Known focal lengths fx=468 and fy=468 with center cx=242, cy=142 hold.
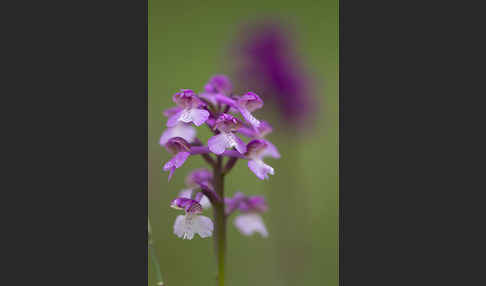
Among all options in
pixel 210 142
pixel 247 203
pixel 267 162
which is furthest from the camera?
pixel 267 162

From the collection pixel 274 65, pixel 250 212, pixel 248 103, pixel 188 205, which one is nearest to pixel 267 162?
pixel 274 65

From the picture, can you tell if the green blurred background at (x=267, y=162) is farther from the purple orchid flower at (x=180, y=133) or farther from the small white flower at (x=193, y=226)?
the small white flower at (x=193, y=226)

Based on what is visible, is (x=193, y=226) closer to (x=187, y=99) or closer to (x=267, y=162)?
(x=187, y=99)

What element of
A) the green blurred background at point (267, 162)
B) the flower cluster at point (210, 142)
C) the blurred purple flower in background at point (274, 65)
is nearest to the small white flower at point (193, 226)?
the flower cluster at point (210, 142)

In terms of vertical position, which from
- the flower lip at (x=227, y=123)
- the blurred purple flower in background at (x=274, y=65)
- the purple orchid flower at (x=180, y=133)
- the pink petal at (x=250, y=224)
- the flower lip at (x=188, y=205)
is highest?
the blurred purple flower in background at (x=274, y=65)

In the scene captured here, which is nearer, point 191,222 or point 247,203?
point 191,222

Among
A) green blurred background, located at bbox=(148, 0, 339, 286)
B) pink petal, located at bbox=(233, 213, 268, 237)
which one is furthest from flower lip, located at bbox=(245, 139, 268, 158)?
green blurred background, located at bbox=(148, 0, 339, 286)
